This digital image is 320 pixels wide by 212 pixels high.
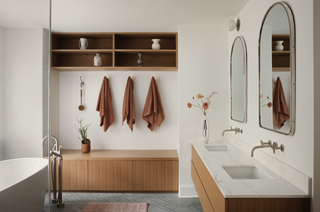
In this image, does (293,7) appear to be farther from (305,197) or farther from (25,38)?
(25,38)

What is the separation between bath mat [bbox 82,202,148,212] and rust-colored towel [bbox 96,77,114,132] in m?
1.12

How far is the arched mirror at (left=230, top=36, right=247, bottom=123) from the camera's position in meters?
2.37

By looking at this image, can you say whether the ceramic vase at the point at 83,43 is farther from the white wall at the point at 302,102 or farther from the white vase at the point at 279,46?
the white vase at the point at 279,46

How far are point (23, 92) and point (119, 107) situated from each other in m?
2.71

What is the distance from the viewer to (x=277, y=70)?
1680 mm

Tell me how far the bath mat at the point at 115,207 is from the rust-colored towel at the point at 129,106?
1133mm

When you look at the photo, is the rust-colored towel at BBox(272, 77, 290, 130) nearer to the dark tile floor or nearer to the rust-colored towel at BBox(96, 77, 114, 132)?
the dark tile floor

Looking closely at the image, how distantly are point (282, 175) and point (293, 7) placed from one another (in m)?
1.23

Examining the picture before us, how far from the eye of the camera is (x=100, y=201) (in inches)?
114

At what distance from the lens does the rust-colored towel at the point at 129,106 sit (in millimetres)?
3402

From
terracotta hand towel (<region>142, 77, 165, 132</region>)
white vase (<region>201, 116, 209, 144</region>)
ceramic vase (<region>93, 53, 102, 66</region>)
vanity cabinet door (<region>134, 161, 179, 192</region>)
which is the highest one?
ceramic vase (<region>93, 53, 102, 66</region>)

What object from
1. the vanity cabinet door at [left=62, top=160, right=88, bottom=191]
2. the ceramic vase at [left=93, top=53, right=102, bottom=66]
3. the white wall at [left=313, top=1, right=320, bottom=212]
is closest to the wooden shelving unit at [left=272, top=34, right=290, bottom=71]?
the white wall at [left=313, top=1, right=320, bottom=212]

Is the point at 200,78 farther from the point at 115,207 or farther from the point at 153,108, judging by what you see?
the point at 115,207

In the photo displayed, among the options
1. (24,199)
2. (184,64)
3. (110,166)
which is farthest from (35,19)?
(110,166)
